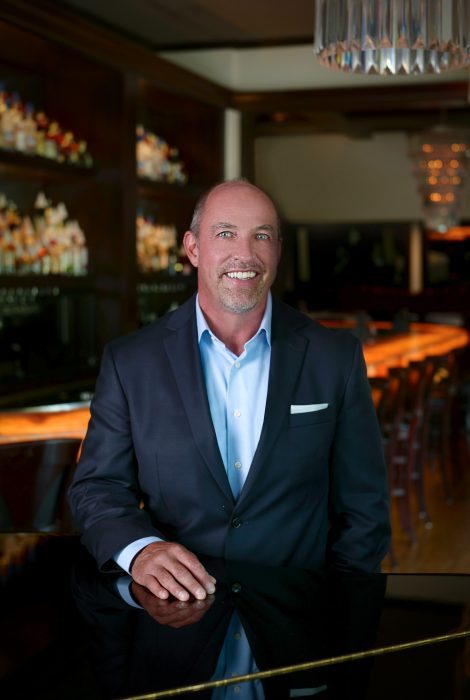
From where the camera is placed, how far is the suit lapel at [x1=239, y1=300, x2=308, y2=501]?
204cm

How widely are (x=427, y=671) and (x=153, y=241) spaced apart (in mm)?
6641

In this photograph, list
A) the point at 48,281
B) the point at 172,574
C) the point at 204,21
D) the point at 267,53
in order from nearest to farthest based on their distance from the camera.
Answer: the point at 172,574
the point at 48,281
the point at 204,21
the point at 267,53

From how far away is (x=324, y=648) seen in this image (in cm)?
141

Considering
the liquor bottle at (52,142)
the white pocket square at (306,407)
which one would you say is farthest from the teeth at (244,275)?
the liquor bottle at (52,142)

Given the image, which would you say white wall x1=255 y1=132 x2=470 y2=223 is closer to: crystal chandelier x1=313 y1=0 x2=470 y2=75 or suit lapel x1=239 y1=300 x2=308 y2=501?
crystal chandelier x1=313 y1=0 x2=470 y2=75

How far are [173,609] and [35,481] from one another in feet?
5.29

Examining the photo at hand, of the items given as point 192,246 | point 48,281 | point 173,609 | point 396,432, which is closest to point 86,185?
point 48,281

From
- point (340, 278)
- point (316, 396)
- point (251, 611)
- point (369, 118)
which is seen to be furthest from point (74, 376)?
point (340, 278)

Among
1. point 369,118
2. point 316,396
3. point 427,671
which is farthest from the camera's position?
point 369,118

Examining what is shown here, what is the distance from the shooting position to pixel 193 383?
6.88ft

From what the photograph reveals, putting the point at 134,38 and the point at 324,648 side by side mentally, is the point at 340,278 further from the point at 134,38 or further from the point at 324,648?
the point at 324,648

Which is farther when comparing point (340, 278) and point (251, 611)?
point (340, 278)

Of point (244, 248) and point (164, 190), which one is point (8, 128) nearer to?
point (164, 190)

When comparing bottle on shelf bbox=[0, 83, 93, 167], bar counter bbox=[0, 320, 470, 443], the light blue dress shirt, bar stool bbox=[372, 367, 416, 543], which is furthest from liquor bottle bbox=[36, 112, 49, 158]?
the light blue dress shirt
